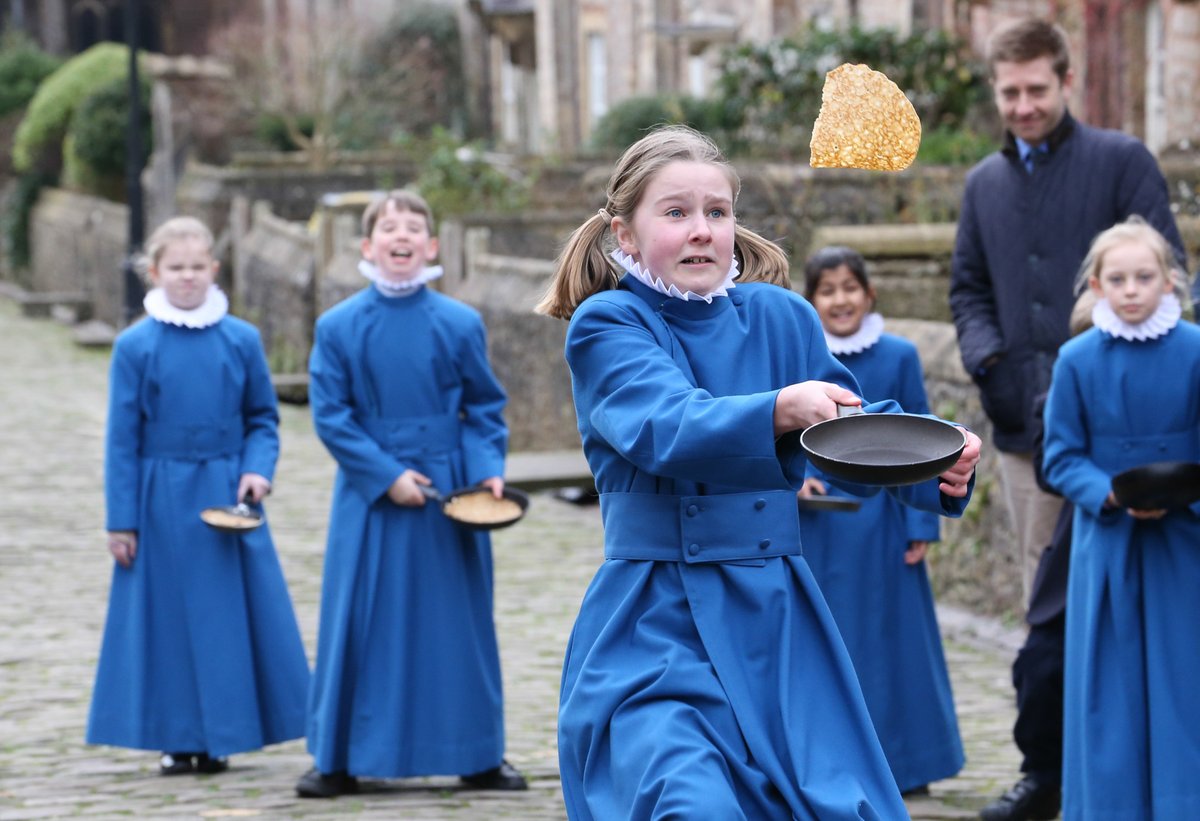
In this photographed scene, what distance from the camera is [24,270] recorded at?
3697cm

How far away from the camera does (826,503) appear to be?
244 inches

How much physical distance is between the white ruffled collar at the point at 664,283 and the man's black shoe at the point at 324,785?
10.1 feet

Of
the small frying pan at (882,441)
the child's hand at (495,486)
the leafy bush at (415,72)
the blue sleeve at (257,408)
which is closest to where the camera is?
the small frying pan at (882,441)

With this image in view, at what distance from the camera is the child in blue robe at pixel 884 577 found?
6383 mm

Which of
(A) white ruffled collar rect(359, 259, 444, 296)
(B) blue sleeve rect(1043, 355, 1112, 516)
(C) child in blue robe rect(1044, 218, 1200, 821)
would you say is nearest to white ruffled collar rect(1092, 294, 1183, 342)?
(C) child in blue robe rect(1044, 218, 1200, 821)

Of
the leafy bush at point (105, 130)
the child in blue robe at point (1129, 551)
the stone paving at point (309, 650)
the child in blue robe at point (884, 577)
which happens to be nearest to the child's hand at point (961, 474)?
the child in blue robe at point (1129, 551)

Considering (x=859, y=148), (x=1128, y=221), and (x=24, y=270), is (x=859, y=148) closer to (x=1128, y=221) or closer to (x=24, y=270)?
(x=1128, y=221)

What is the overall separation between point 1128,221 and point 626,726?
320 centimetres

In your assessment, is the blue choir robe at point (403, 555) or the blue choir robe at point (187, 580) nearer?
the blue choir robe at point (403, 555)

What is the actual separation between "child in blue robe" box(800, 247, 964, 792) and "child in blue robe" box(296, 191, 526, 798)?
1.10 m

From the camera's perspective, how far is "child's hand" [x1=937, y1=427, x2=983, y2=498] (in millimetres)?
3531

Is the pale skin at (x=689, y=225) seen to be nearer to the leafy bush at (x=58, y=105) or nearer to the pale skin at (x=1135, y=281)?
the pale skin at (x=1135, y=281)

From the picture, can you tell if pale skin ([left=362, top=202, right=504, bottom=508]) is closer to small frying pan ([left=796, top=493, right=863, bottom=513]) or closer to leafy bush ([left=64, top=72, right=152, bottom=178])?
small frying pan ([left=796, top=493, right=863, bottom=513])

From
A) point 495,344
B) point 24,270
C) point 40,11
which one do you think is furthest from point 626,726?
point 40,11
